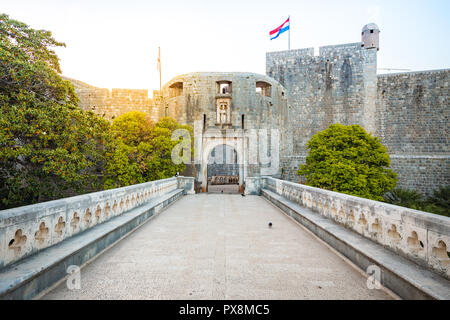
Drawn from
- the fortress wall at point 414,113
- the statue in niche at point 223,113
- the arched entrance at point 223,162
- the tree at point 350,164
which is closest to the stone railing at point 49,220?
the tree at point 350,164

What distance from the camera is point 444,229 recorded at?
225 cm

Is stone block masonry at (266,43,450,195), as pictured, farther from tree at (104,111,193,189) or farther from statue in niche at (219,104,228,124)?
tree at (104,111,193,189)

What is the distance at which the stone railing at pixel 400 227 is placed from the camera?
7.63 ft

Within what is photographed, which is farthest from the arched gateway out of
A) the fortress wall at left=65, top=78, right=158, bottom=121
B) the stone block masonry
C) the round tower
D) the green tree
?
the round tower

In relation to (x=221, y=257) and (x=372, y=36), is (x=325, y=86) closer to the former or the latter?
(x=372, y=36)

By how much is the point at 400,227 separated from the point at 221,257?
7.59 ft

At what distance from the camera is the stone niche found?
1594 cm

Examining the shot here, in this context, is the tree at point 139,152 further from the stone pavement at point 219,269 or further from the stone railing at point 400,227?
the stone railing at point 400,227

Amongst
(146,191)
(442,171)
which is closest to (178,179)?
(146,191)

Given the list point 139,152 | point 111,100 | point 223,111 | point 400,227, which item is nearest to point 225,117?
point 223,111

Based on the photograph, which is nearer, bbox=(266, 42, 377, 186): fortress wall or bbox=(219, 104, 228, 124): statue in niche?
bbox=(219, 104, 228, 124): statue in niche

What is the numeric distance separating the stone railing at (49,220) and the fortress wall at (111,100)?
16192 millimetres

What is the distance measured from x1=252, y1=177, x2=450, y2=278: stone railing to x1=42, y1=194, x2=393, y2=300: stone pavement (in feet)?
1.73
